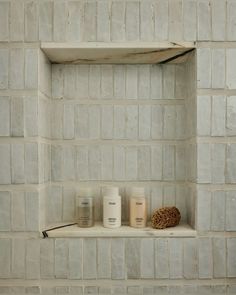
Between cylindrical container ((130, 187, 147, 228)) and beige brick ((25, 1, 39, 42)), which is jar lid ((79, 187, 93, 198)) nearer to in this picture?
cylindrical container ((130, 187, 147, 228))

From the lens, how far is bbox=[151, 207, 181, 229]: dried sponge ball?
1129 millimetres

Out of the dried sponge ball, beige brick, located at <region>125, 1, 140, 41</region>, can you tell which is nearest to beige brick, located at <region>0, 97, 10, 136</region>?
beige brick, located at <region>125, 1, 140, 41</region>

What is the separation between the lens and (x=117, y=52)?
1120mm

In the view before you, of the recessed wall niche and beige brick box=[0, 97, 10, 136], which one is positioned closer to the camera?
beige brick box=[0, 97, 10, 136]

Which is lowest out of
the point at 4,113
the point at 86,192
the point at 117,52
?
the point at 86,192

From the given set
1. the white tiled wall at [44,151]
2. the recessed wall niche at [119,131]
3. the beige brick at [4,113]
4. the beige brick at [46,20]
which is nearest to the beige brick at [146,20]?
the white tiled wall at [44,151]

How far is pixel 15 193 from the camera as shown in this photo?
3.58 ft

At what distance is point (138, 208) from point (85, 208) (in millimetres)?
166

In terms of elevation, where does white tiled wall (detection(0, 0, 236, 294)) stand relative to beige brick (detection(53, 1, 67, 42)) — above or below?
below

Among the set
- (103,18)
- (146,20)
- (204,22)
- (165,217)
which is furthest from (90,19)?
(165,217)

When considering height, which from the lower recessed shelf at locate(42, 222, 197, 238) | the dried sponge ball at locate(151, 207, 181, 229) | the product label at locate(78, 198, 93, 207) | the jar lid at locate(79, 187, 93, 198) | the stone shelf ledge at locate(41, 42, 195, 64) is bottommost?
the lower recessed shelf at locate(42, 222, 197, 238)

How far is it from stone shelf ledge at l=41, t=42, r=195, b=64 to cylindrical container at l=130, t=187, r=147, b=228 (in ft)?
1.36

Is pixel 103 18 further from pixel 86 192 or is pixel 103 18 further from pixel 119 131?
pixel 86 192

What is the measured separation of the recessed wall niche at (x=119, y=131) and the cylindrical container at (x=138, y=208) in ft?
0.24
